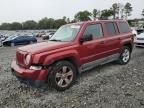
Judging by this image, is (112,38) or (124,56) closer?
(112,38)

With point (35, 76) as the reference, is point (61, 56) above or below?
above

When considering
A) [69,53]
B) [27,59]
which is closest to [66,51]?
[69,53]

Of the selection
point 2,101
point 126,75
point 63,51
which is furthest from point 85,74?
point 2,101

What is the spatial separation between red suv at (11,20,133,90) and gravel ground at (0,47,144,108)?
14.7 inches

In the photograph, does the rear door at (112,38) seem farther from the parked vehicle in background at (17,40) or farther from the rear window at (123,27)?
the parked vehicle in background at (17,40)

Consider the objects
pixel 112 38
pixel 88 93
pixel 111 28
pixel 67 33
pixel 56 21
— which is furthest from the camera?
pixel 56 21

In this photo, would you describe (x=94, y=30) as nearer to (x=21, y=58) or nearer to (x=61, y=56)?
(x=61, y=56)

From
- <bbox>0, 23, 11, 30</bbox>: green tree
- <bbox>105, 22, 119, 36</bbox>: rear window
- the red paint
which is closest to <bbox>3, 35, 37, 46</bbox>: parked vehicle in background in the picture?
<bbox>105, 22, 119, 36</bbox>: rear window

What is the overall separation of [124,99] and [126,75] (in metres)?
1.98

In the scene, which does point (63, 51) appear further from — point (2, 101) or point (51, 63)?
point (2, 101)

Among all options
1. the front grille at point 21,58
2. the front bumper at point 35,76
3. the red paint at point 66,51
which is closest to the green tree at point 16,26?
the red paint at point 66,51

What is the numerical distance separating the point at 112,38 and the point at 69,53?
214 centimetres

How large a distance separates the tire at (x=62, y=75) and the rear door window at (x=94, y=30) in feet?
4.23

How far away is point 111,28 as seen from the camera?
292 inches
